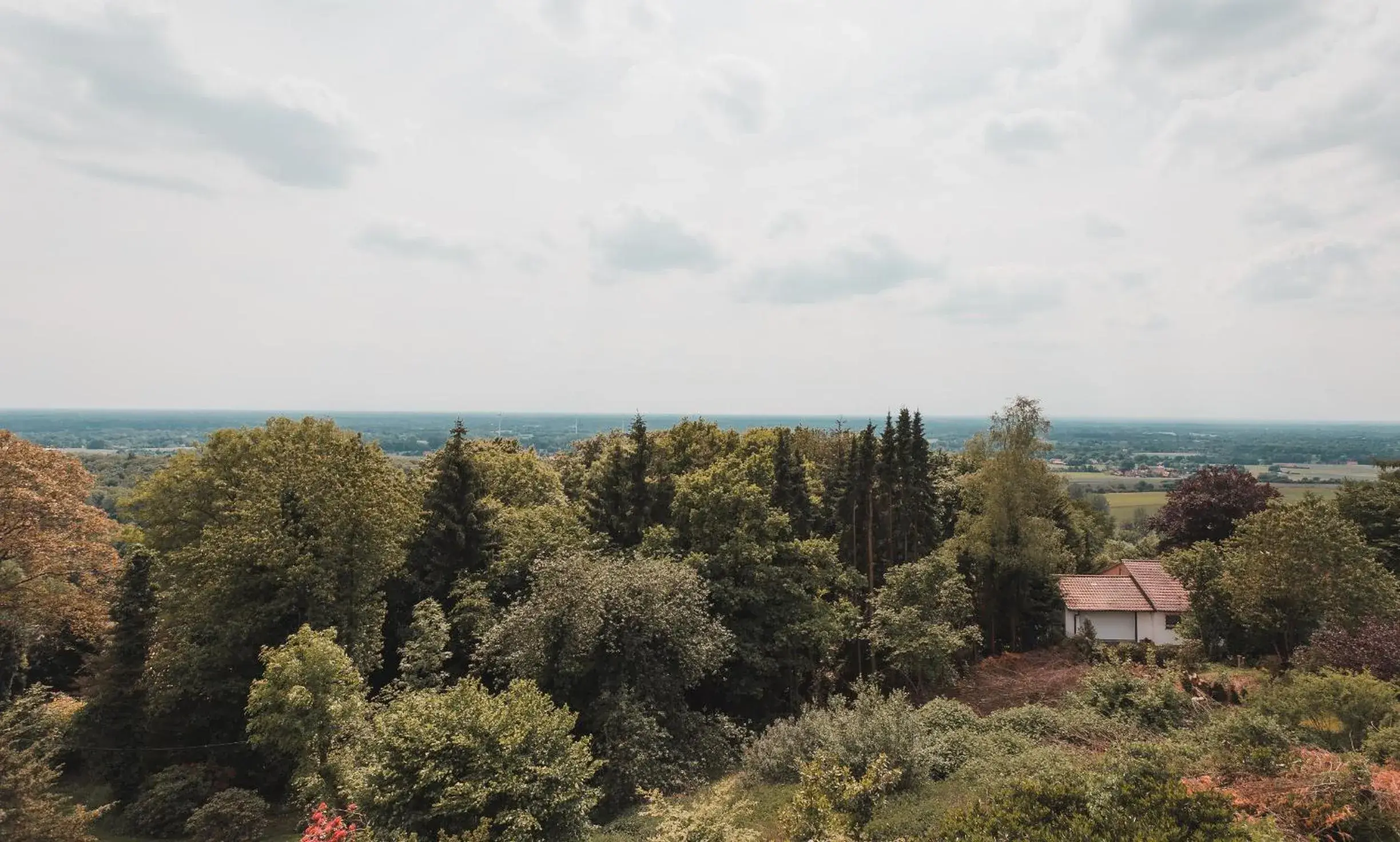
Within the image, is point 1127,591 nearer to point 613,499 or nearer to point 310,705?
point 613,499

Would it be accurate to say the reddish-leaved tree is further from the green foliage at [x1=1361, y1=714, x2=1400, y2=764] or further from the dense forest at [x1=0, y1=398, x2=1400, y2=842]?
the green foliage at [x1=1361, y1=714, x2=1400, y2=764]

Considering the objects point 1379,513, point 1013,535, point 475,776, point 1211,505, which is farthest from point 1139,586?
point 475,776

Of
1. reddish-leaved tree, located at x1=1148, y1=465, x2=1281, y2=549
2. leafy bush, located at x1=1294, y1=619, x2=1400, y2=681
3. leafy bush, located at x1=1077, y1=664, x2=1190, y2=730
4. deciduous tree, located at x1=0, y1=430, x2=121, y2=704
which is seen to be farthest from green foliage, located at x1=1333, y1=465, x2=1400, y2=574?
deciduous tree, located at x1=0, y1=430, x2=121, y2=704

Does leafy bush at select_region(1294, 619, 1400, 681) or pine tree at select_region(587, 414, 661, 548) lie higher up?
pine tree at select_region(587, 414, 661, 548)

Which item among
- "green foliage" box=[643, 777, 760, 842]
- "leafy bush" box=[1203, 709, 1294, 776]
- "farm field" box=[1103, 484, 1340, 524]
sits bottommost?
"farm field" box=[1103, 484, 1340, 524]

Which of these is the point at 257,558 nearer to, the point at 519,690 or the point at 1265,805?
the point at 519,690

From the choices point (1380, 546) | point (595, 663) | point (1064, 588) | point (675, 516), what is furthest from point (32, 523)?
point (1380, 546)

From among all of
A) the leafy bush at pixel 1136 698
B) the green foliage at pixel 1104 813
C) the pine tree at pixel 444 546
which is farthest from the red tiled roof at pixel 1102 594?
the pine tree at pixel 444 546

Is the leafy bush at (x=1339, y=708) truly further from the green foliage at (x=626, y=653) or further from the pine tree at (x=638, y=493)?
the pine tree at (x=638, y=493)
